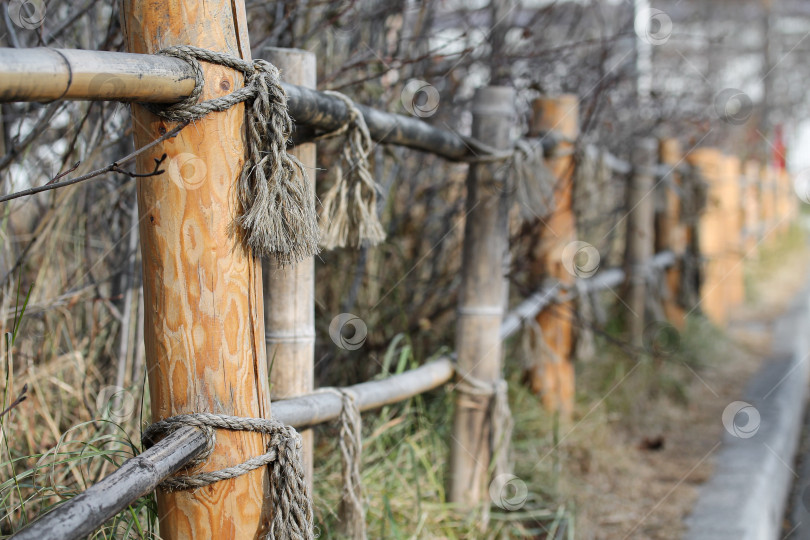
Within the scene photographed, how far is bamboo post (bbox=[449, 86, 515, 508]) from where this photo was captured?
7.71ft

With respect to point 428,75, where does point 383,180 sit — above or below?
below

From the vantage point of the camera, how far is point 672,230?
4.96m

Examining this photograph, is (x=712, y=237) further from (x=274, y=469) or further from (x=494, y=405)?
(x=274, y=469)

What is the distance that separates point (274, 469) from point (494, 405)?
1.15m

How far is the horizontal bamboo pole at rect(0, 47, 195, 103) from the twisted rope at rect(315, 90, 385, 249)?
552 mm

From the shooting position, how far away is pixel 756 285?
8523mm

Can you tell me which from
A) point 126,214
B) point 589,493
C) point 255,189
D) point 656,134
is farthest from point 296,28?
point 656,134

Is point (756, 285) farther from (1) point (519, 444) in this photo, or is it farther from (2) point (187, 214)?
(2) point (187, 214)

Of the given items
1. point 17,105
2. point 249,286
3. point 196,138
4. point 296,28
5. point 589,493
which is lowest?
point 589,493

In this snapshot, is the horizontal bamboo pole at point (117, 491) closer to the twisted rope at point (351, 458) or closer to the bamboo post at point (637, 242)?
the twisted rope at point (351, 458)

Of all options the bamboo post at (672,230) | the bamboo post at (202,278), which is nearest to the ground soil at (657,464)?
the bamboo post at (672,230)

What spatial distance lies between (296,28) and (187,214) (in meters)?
1.70

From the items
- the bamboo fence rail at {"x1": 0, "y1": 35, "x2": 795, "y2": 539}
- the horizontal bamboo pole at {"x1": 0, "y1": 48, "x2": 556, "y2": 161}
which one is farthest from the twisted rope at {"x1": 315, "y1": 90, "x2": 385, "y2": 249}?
the horizontal bamboo pole at {"x1": 0, "y1": 48, "x2": 556, "y2": 161}

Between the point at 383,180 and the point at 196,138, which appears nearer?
the point at 196,138
